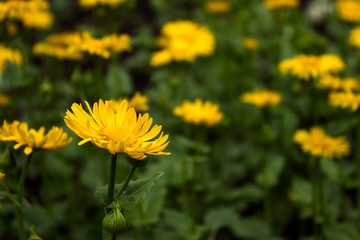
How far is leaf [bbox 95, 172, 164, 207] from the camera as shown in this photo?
1501 millimetres

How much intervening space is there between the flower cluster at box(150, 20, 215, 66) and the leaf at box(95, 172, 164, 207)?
175 cm

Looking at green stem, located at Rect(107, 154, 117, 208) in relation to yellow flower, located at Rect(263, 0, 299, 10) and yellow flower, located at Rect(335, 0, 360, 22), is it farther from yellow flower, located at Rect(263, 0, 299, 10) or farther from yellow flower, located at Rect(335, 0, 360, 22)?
yellow flower, located at Rect(335, 0, 360, 22)

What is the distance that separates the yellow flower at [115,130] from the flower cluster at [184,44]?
69.3 inches

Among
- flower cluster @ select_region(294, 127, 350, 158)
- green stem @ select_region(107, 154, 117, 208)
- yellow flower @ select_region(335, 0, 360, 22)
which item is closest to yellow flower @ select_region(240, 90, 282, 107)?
flower cluster @ select_region(294, 127, 350, 158)

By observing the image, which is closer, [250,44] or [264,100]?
[264,100]

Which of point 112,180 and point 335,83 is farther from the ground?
point 335,83

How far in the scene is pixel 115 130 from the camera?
1496mm

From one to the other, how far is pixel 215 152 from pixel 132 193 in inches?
94.4

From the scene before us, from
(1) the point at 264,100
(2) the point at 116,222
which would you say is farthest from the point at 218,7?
(2) the point at 116,222

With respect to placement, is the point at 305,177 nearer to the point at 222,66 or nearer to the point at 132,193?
the point at 222,66

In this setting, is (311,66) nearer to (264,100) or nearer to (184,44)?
(264,100)

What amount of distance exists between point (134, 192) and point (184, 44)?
213cm

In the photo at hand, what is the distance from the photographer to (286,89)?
430cm

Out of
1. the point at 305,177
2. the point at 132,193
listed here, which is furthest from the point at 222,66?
the point at 132,193
